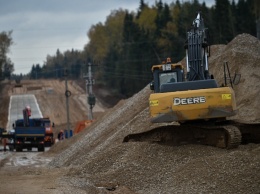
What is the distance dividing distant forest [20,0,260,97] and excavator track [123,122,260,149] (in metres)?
42.4

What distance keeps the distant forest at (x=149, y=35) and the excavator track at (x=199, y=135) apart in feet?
139

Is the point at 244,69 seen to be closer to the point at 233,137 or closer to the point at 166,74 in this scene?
the point at 166,74

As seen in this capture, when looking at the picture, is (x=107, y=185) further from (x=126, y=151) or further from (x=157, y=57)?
(x=157, y=57)

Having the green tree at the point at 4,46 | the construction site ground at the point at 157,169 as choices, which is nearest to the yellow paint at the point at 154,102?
the construction site ground at the point at 157,169

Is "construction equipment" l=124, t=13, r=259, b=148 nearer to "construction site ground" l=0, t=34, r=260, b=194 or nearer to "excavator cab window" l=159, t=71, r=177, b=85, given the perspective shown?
"construction site ground" l=0, t=34, r=260, b=194

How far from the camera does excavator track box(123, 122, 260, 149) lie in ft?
49.4

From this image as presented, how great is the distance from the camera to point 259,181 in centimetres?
1170

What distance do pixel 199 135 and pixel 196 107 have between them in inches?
44.9

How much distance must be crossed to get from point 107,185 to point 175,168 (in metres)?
1.68

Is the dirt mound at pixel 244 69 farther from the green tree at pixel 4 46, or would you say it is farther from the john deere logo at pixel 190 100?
the green tree at pixel 4 46

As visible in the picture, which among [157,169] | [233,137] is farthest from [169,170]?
[233,137]

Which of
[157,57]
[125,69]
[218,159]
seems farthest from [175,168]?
[125,69]

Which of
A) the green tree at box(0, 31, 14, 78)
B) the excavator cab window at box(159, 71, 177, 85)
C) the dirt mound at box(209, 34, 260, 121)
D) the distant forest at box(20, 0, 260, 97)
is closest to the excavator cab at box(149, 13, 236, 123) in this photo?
the excavator cab window at box(159, 71, 177, 85)

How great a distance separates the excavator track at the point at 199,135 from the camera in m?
15.0
